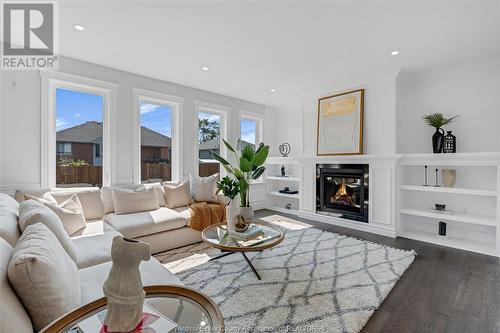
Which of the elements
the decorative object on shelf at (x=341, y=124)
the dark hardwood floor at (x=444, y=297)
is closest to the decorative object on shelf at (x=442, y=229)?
the dark hardwood floor at (x=444, y=297)

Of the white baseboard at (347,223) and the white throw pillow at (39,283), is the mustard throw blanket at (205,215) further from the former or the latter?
the white throw pillow at (39,283)

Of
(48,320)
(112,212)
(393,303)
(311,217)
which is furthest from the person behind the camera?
(311,217)

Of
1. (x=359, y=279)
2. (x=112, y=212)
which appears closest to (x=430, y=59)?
(x=359, y=279)

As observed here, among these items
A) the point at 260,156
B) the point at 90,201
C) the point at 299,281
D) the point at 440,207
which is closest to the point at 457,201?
the point at 440,207

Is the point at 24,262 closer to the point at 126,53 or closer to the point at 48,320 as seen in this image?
the point at 48,320

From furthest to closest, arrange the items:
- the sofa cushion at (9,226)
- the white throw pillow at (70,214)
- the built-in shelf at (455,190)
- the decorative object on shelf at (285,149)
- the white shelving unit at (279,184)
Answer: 1. the decorative object on shelf at (285,149)
2. the white shelving unit at (279,184)
3. the built-in shelf at (455,190)
4. the white throw pillow at (70,214)
5. the sofa cushion at (9,226)

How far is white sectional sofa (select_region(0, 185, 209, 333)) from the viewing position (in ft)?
2.97

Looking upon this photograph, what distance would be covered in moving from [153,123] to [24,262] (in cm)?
375

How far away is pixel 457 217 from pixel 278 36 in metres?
3.51

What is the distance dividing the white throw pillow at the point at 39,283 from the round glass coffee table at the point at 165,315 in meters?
0.06

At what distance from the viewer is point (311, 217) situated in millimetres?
5012

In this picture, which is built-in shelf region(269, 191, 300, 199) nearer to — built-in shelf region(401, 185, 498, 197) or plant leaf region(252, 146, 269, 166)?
built-in shelf region(401, 185, 498, 197)

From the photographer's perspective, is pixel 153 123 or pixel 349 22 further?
pixel 153 123

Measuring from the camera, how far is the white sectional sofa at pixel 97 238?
0.91 m
